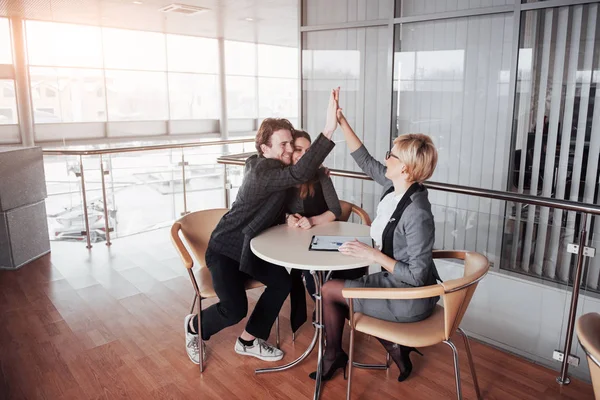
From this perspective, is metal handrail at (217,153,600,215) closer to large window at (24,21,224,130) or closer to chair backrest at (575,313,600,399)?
chair backrest at (575,313,600,399)

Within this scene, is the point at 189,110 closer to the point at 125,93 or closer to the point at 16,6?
the point at 125,93

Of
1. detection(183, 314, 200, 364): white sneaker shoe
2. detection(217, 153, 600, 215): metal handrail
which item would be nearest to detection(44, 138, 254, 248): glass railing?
detection(183, 314, 200, 364): white sneaker shoe

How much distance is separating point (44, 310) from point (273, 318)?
1948 mm

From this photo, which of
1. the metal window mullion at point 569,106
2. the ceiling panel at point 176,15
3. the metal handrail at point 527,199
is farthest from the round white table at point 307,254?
the ceiling panel at point 176,15

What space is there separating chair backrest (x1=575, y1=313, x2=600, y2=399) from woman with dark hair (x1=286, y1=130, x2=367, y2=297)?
61.2 inches

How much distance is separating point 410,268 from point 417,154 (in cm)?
54

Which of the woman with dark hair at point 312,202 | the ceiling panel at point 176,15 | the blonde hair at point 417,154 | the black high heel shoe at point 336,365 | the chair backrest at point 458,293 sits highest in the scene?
the ceiling panel at point 176,15

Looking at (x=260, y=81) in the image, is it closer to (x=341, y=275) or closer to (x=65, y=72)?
(x=65, y=72)

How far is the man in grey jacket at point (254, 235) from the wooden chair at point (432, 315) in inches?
28.4

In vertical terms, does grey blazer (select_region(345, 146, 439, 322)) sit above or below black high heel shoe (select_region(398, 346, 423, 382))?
above

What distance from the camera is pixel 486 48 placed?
4078 millimetres

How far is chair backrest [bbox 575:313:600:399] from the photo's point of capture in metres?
1.43

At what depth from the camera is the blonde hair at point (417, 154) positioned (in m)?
2.29

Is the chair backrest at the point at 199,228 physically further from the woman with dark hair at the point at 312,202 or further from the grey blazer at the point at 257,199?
the woman with dark hair at the point at 312,202
